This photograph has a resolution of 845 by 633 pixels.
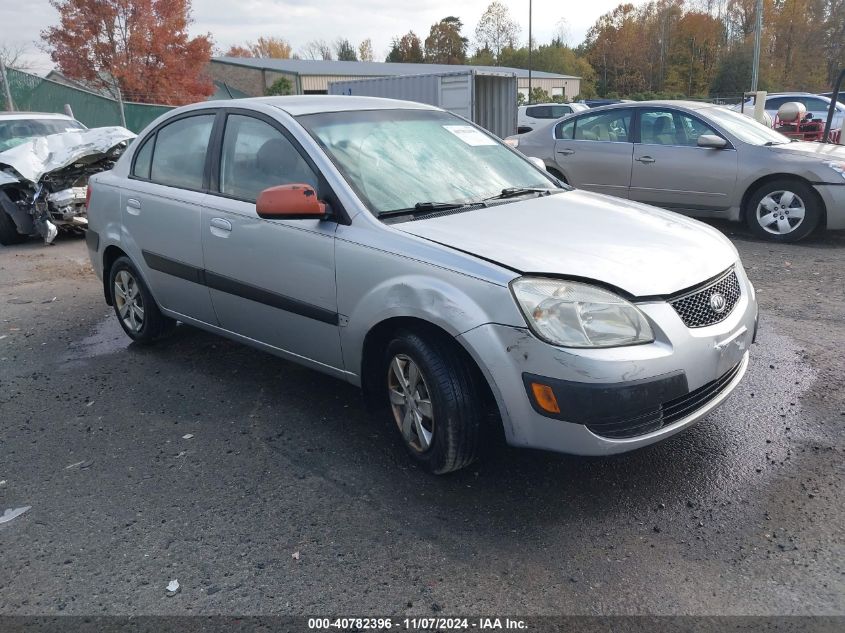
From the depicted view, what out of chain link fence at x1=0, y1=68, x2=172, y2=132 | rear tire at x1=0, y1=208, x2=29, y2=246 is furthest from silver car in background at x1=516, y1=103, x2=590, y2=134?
rear tire at x1=0, y1=208, x2=29, y2=246

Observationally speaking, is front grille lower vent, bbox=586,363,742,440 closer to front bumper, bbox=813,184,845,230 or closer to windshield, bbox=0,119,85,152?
front bumper, bbox=813,184,845,230

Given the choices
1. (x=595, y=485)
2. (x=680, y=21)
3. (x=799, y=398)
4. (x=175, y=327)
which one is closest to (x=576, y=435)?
(x=595, y=485)

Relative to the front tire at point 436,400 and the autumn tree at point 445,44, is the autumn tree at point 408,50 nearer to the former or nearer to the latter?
the autumn tree at point 445,44

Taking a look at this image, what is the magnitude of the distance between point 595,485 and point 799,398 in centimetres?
156

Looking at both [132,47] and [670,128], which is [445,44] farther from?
[670,128]

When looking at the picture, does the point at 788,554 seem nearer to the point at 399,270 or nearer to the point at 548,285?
the point at 548,285

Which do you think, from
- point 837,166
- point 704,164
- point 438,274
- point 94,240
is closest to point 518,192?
point 438,274

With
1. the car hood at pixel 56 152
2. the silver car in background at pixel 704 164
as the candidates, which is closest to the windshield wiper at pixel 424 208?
the silver car in background at pixel 704 164

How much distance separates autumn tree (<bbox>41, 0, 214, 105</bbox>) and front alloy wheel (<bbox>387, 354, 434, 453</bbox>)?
25.9 meters

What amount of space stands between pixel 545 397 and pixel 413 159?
1647 millimetres

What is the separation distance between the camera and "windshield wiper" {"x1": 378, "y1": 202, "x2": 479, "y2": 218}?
338cm

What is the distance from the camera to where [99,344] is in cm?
541

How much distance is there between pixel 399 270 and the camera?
311cm

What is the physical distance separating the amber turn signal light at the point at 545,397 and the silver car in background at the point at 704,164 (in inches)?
228
